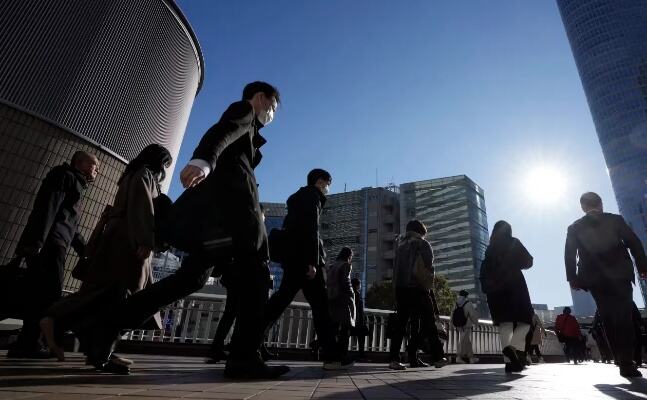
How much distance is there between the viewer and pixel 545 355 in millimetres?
12727

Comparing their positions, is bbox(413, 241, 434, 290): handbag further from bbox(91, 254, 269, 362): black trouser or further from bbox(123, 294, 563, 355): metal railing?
bbox(123, 294, 563, 355): metal railing

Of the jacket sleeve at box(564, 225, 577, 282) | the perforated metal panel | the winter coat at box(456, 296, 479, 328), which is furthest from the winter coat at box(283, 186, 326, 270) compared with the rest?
the perforated metal panel

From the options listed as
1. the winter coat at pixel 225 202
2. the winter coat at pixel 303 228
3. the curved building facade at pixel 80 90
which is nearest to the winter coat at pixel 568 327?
the winter coat at pixel 303 228

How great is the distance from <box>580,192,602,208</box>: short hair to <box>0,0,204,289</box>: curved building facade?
45.4ft

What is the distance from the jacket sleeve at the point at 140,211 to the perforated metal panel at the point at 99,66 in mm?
14482

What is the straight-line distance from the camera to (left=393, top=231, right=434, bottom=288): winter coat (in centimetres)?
450

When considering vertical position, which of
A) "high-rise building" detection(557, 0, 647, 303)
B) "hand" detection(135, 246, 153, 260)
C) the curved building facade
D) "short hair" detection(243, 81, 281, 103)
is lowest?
"hand" detection(135, 246, 153, 260)

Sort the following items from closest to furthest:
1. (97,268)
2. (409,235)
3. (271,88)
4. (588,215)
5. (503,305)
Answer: (97,268), (271,88), (588,215), (503,305), (409,235)

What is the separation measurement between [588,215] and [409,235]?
2.00 metres

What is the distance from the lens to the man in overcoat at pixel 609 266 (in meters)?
3.33

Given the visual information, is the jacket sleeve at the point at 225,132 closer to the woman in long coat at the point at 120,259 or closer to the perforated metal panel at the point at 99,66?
the woman in long coat at the point at 120,259

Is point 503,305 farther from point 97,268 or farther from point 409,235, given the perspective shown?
point 97,268

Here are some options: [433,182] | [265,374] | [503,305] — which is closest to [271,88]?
[265,374]

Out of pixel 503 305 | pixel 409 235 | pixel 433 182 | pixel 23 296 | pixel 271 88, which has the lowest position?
pixel 23 296
